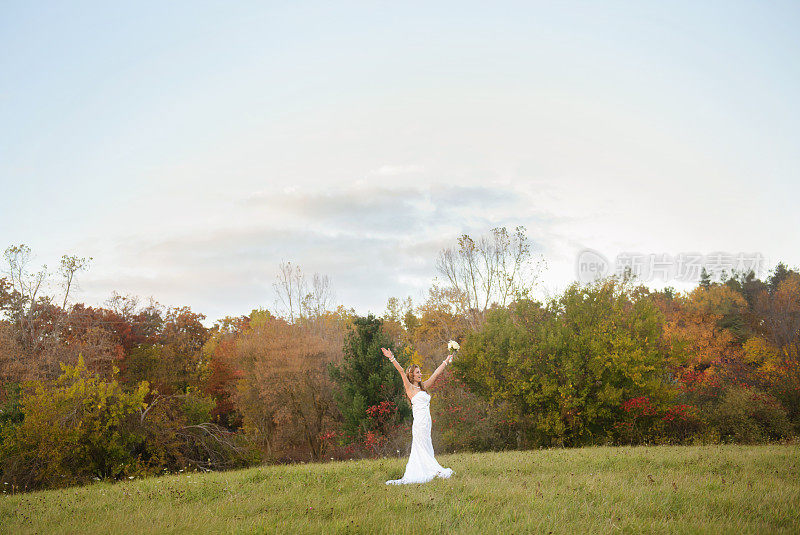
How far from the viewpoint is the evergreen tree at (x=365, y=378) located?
2669 cm

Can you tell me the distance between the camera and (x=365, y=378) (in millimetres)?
27719

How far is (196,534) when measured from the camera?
20.4ft

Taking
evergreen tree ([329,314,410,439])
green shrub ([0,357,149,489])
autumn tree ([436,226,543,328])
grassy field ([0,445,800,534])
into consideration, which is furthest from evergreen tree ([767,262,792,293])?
green shrub ([0,357,149,489])

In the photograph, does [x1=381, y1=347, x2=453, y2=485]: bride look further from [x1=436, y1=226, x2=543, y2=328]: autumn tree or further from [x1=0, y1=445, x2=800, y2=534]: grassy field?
[x1=436, y1=226, x2=543, y2=328]: autumn tree

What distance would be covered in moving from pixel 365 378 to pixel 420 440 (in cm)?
1792

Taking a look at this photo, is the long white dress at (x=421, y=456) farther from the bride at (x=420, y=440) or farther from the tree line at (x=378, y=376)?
the tree line at (x=378, y=376)

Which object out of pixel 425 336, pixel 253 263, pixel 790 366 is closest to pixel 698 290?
pixel 425 336

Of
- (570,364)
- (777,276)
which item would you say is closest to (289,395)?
(570,364)

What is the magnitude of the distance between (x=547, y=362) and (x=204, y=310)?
3301cm

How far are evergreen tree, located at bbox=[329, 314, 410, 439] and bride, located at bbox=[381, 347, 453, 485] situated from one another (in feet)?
52.9

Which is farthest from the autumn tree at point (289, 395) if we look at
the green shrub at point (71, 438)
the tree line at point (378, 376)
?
the green shrub at point (71, 438)

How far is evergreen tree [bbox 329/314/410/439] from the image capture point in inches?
1051

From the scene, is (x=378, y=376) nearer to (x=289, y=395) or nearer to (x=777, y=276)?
(x=289, y=395)

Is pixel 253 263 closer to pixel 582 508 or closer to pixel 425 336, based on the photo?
pixel 425 336
